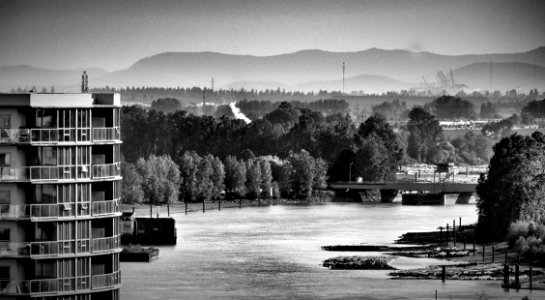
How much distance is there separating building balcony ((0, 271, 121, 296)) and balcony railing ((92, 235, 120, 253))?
1.32 feet

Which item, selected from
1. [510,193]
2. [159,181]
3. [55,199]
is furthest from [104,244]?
[159,181]

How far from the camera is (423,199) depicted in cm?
13138

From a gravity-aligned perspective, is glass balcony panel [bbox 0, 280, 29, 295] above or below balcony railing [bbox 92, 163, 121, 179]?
below

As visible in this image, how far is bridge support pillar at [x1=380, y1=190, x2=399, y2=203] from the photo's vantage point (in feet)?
447

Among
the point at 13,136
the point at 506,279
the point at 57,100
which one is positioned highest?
the point at 57,100

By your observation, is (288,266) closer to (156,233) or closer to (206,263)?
(206,263)

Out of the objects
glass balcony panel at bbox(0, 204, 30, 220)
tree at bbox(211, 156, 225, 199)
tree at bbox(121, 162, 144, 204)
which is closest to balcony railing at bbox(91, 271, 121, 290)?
glass balcony panel at bbox(0, 204, 30, 220)

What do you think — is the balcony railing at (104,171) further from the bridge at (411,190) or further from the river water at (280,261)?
the bridge at (411,190)

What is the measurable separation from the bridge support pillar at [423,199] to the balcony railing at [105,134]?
333ft

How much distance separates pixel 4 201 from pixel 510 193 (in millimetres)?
58028

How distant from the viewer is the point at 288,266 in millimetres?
73688

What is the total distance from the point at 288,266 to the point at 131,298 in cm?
1578

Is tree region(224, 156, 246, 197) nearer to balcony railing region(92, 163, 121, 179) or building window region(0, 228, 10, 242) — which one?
balcony railing region(92, 163, 121, 179)

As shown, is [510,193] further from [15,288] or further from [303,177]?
[15,288]
